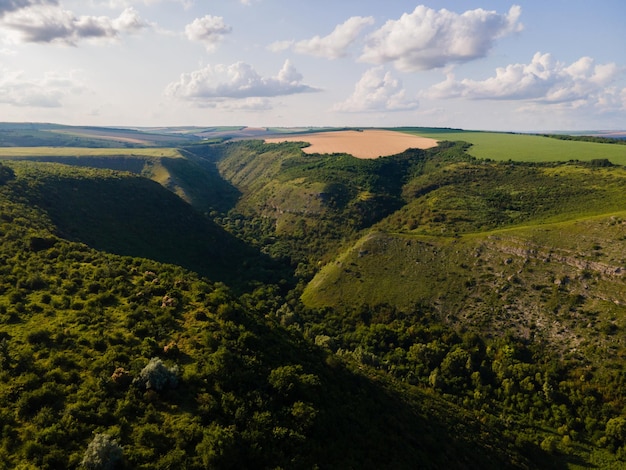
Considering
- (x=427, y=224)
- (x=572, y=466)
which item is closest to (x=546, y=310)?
(x=572, y=466)

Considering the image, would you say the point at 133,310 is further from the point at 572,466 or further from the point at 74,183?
the point at 74,183

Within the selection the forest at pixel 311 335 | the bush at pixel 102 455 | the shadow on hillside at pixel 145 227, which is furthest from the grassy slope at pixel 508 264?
the bush at pixel 102 455

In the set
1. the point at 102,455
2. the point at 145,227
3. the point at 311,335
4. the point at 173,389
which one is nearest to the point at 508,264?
the point at 311,335

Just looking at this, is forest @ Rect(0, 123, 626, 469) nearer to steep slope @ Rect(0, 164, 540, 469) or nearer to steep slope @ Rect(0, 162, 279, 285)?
steep slope @ Rect(0, 164, 540, 469)

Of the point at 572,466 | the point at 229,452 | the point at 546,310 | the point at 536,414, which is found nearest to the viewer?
the point at 229,452

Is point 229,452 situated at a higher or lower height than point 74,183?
lower

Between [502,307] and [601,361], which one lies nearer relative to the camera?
[601,361]

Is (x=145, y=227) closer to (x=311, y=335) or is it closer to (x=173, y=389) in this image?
(x=311, y=335)
